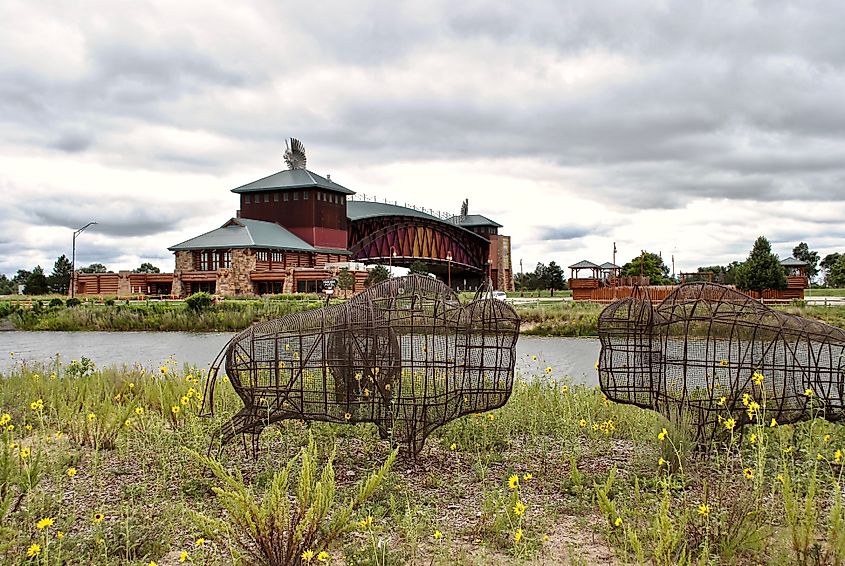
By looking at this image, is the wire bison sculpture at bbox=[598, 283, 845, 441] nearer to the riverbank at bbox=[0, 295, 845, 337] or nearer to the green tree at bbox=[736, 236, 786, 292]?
the riverbank at bbox=[0, 295, 845, 337]

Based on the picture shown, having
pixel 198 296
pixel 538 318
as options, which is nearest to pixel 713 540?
pixel 538 318

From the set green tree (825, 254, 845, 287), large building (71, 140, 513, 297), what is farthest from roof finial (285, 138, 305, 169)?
green tree (825, 254, 845, 287)

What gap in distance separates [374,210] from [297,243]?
19055mm

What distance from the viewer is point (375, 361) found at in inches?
265

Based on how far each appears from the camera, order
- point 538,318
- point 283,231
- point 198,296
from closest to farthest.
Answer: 1. point 538,318
2. point 198,296
3. point 283,231

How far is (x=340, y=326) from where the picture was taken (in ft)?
21.6

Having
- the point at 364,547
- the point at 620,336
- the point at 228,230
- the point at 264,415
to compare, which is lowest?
the point at 364,547

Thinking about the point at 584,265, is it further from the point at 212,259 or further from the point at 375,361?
the point at 375,361

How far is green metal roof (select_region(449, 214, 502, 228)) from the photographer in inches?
3561

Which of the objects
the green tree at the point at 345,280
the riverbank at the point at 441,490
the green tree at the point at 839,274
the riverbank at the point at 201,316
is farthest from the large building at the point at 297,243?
the green tree at the point at 839,274

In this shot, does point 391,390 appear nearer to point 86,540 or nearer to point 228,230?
point 86,540

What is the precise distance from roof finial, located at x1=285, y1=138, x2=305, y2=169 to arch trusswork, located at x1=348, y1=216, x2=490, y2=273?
7521 millimetres

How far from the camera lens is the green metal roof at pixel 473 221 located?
297 ft

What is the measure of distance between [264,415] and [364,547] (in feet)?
6.83
